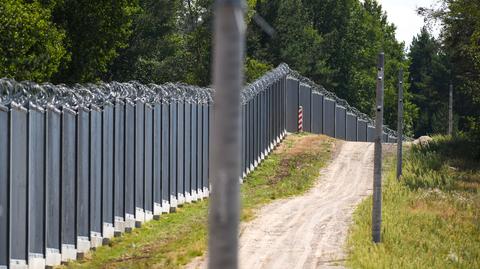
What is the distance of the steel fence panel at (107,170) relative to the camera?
2005cm

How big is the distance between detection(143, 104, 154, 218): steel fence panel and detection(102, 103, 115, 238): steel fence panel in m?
2.64

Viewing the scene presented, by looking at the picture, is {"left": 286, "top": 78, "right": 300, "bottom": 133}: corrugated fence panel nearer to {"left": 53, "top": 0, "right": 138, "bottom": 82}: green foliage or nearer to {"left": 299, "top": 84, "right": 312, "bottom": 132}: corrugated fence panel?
{"left": 299, "top": 84, "right": 312, "bottom": 132}: corrugated fence panel

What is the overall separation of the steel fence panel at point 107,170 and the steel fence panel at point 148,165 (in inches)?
104

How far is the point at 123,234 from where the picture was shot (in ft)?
69.5

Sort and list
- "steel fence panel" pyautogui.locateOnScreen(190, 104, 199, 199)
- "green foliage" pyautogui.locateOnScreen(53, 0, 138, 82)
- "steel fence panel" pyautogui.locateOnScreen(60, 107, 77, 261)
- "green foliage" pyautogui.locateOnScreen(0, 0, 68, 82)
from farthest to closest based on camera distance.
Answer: "green foliage" pyautogui.locateOnScreen(53, 0, 138, 82) < "green foliage" pyautogui.locateOnScreen(0, 0, 68, 82) < "steel fence panel" pyautogui.locateOnScreen(190, 104, 199, 199) < "steel fence panel" pyautogui.locateOnScreen(60, 107, 77, 261)

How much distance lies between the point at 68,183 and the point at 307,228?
6.21 m

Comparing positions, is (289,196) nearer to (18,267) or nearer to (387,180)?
(387,180)

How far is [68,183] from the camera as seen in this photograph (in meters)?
17.7

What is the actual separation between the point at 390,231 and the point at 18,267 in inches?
334

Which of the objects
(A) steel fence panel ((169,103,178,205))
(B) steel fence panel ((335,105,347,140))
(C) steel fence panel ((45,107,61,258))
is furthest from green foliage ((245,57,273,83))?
(C) steel fence panel ((45,107,61,258))

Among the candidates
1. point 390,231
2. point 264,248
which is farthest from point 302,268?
point 390,231

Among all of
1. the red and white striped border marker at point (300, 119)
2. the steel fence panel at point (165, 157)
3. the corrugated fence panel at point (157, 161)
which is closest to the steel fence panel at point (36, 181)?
the corrugated fence panel at point (157, 161)

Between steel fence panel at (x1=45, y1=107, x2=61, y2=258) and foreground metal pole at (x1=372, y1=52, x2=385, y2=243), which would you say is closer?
steel fence panel at (x1=45, y1=107, x2=61, y2=258)

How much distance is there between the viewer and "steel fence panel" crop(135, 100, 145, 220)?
22.6 metres
